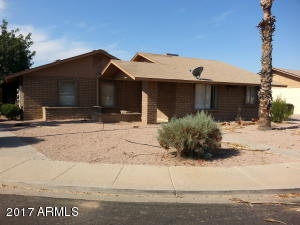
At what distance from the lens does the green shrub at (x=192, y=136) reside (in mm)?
9180

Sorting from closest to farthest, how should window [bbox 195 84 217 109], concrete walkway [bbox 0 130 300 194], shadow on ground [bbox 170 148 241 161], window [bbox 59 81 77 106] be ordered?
1. concrete walkway [bbox 0 130 300 194]
2. shadow on ground [bbox 170 148 241 161]
3. window [bbox 195 84 217 109]
4. window [bbox 59 81 77 106]

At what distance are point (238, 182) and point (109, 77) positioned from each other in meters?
15.5

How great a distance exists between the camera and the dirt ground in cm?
928

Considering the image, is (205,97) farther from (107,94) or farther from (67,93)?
(67,93)

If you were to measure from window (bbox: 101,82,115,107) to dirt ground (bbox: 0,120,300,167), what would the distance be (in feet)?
19.5

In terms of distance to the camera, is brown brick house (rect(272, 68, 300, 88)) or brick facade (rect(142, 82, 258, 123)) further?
brown brick house (rect(272, 68, 300, 88))

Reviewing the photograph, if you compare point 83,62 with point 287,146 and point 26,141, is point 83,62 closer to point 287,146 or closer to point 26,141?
point 26,141

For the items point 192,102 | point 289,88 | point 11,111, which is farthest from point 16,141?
point 289,88

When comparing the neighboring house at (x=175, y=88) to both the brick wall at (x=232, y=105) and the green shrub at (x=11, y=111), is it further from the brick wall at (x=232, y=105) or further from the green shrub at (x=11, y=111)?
the green shrub at (x=11, y=111)

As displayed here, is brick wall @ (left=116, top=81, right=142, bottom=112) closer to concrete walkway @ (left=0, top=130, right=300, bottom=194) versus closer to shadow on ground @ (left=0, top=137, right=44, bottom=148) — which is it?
shadow on ground @ (left=0, top=137, right=44, bottom=148)

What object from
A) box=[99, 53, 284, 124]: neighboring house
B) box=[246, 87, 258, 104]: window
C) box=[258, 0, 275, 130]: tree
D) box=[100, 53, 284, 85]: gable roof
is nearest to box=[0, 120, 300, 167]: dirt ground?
box=[258, 0, 275, 130]: tree

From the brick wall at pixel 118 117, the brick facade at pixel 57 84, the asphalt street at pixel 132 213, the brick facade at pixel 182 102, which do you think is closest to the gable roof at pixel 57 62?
the brick facade at pixel 57 84

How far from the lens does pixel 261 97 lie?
15891 mm

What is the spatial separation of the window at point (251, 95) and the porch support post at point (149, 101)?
277 inches
